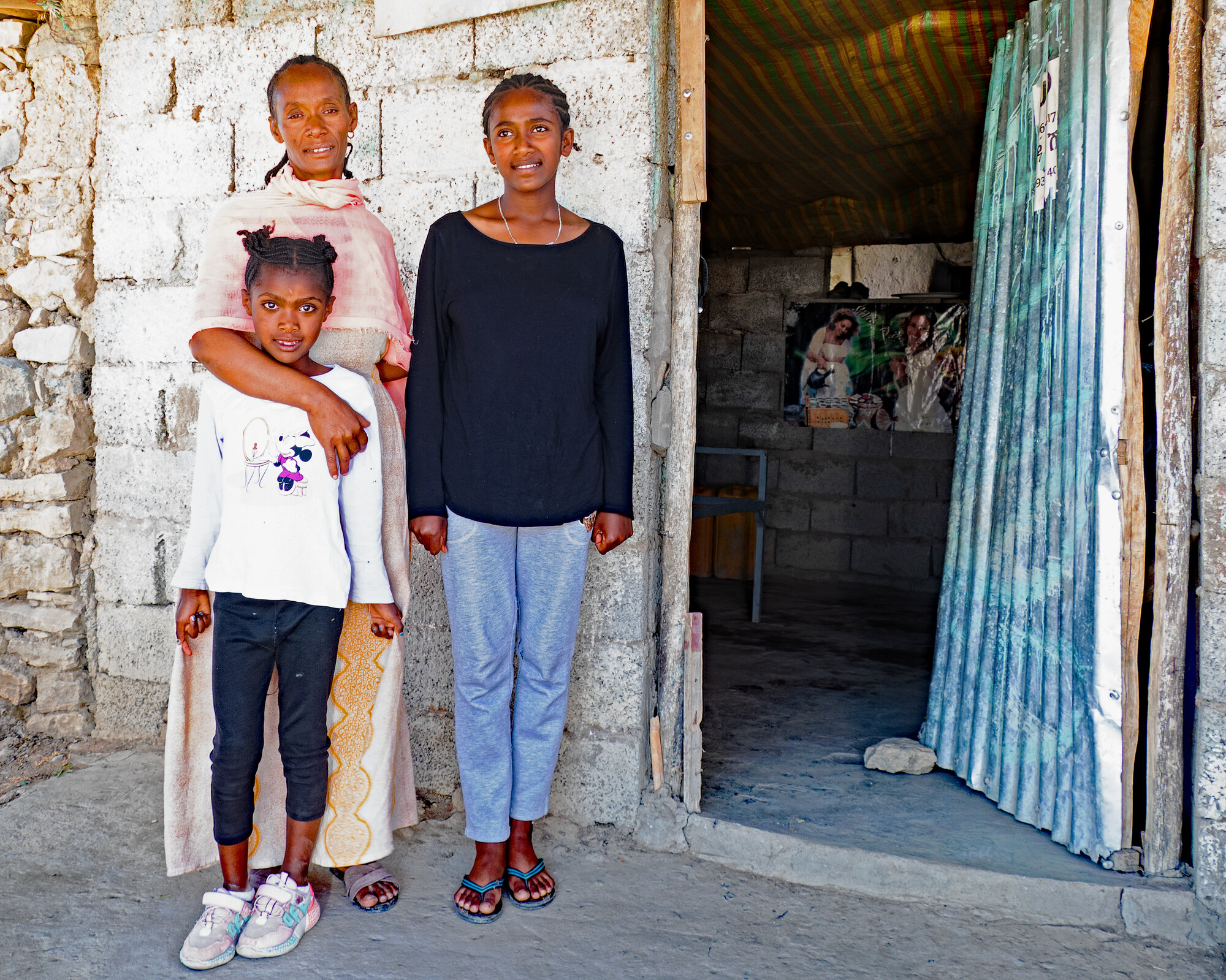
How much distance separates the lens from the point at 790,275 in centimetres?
691

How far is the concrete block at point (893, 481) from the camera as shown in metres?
6.62

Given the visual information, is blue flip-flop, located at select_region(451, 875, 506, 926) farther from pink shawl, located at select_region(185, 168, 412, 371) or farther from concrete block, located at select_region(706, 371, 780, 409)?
concrete block, located at select_region(706, 371, 780, 409)

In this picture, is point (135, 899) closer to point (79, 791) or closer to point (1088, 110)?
point (79, 791)

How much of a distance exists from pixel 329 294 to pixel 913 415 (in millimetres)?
5448

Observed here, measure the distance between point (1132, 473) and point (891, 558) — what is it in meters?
4.47

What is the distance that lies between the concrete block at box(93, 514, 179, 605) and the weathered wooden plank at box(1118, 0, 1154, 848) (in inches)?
111

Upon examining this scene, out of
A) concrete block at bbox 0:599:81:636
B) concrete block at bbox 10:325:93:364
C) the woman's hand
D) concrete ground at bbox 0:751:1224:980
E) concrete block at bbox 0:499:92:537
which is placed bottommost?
concrete ground at bbox 0:751:1224:980

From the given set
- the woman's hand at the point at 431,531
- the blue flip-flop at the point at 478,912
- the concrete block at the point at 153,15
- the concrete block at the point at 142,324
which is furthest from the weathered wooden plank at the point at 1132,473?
the concrete block at the point at 142,324

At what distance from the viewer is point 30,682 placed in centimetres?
329

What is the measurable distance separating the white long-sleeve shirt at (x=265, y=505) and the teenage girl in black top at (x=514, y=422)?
0.23 metres

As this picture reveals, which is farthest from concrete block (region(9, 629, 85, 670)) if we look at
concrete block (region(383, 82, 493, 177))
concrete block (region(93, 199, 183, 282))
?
concrete block (region(383, 82, 493, 177))

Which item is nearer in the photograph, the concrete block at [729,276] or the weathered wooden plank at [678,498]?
the weathered wooden plank at [678,498]

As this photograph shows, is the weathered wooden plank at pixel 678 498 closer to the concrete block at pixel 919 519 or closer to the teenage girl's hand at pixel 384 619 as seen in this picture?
the teenage girl's hand at pixel 384 619

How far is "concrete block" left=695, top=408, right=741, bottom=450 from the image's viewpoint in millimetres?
7164
